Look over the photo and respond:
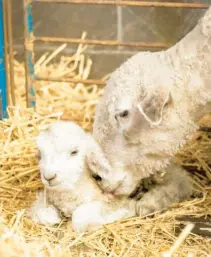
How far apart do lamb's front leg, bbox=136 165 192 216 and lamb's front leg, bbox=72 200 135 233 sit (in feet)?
0.37

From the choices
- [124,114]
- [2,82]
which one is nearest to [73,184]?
[124,114]

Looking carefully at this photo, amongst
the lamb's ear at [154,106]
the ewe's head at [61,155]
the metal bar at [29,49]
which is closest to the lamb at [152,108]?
the lamb's ear at [154,106]

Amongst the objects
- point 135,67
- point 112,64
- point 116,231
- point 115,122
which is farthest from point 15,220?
point 112,64

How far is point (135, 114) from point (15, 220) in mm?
712

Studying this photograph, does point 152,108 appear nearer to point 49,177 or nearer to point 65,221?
point 49,177

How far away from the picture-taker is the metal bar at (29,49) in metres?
3.34

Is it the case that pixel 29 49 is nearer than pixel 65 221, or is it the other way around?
pixel 65 221

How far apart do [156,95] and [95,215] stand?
0.56 m

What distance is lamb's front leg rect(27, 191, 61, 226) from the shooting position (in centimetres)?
252

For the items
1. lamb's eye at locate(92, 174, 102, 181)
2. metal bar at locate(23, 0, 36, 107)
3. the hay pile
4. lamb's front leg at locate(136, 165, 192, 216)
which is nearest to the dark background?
the hay pile

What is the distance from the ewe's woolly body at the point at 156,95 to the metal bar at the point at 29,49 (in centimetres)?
106

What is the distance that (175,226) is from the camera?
8.35 feet

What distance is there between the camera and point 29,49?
3.39 meters

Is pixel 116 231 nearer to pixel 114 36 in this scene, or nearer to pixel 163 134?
pixel 163 134
